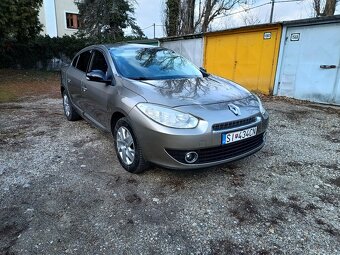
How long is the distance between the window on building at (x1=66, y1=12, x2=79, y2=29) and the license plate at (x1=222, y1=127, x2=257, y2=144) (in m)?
31.8

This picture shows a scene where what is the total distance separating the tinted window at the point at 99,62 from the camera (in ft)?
13.1

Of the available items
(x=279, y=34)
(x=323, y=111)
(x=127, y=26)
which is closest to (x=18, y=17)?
(x=127, y=26)

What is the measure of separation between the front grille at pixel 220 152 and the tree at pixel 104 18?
19.5 meters

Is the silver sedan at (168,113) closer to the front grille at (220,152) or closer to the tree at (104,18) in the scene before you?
the front grille at (220,152)

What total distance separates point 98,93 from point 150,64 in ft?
A: 2.77

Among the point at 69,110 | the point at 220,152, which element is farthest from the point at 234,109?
the point at 69,110

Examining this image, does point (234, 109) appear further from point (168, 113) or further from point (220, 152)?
point (168, 113)

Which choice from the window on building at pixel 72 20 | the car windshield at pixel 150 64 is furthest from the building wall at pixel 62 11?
the car windshield at pixel 150 64

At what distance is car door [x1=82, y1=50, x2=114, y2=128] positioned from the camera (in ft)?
12.0

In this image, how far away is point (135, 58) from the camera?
3.97 metres

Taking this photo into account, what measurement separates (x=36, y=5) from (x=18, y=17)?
6.12 feet

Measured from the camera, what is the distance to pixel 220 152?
2.88 m

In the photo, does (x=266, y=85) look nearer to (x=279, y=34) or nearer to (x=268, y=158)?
(x=279, y=34)

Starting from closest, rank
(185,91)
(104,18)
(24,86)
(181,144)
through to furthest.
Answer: (181,144), (185,91), (24,86), (104,18)
